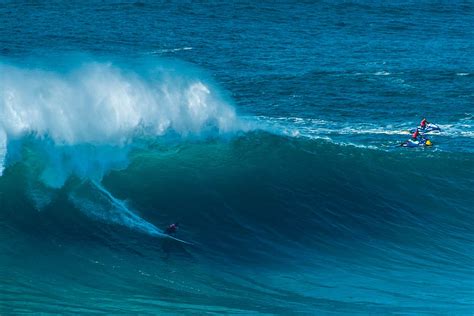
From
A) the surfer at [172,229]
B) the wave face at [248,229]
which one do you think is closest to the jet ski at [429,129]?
the wave face at [248,229]

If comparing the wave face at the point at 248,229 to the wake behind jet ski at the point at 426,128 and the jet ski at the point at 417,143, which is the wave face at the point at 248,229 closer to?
the jet ski at the point at 417,143

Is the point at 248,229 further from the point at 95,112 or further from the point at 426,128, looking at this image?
the point at 426,128

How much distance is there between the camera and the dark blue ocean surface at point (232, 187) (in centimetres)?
4181

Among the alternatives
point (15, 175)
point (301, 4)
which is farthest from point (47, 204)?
point (301, 4)

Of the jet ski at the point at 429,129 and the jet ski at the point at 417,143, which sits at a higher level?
the jet ski at the point at 429,129

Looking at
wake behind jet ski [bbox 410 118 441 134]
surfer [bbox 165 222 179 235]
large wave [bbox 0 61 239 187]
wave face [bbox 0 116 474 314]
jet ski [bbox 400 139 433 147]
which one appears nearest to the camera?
wave face [bbox 0 116 474 314]

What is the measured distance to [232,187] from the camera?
171 ft

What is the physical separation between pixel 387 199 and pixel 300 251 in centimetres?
924

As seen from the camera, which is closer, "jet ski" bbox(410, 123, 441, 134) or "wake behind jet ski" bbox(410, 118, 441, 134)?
"wake behind jet ski" bbox(410, 118, 441, 134)

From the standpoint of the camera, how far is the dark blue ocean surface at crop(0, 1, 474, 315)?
137 ft

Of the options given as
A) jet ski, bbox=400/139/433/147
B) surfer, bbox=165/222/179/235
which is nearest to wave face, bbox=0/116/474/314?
surfer, bbox=165/222/179/235

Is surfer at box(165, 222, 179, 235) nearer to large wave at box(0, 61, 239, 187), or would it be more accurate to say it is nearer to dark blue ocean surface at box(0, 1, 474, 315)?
dark blue ocean surface at box(0, 1, 474, 315)

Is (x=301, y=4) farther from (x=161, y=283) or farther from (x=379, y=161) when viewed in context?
(x=161, y=283)

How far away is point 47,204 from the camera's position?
153 feet
